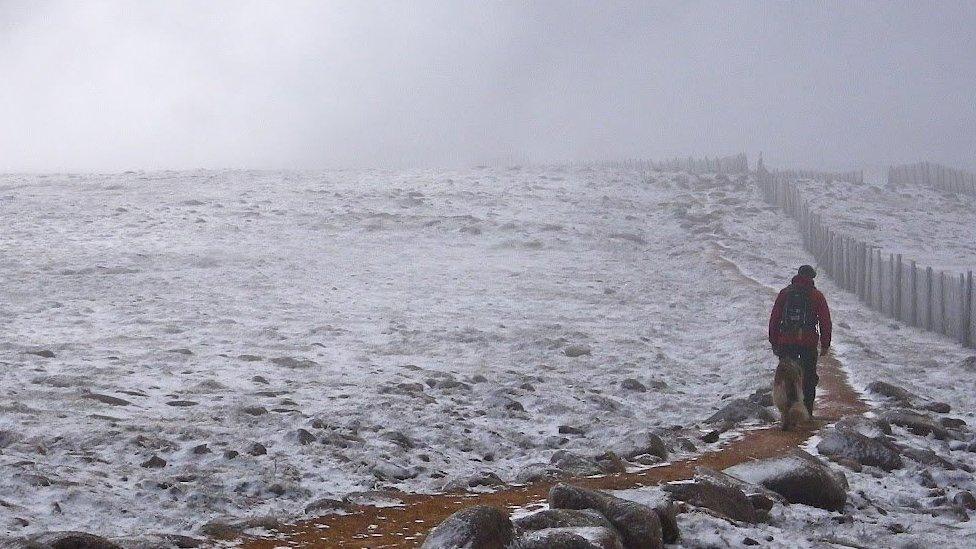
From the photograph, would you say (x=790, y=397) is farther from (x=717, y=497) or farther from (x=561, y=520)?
(x=561, y=520)

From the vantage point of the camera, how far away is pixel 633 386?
1265 centimetres

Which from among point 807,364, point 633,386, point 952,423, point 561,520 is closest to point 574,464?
point 561,520

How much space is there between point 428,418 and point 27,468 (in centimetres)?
386

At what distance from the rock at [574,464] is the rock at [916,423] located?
129 inches

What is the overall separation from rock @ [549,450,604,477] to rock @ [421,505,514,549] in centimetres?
281

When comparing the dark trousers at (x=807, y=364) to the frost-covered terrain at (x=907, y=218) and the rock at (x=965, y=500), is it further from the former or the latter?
the frost-covered terrain at (x=907, y=218)

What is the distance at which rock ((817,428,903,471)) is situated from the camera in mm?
8781

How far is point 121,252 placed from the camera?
22.2 m

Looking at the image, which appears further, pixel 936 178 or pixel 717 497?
pixel 936 178

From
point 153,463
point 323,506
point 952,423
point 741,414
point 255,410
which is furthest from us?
point 741,414

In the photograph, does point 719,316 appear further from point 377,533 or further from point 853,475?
point 377,533

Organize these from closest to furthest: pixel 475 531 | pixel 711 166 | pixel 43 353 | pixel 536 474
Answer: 1. pixel 475 531
2. pixel 536 474
3. pixel 43 353
4. pixel 711 166

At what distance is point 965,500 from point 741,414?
3629mm

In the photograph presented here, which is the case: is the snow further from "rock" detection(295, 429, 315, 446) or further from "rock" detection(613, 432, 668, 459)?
"rock" detection(613, 432, 668, 459)
